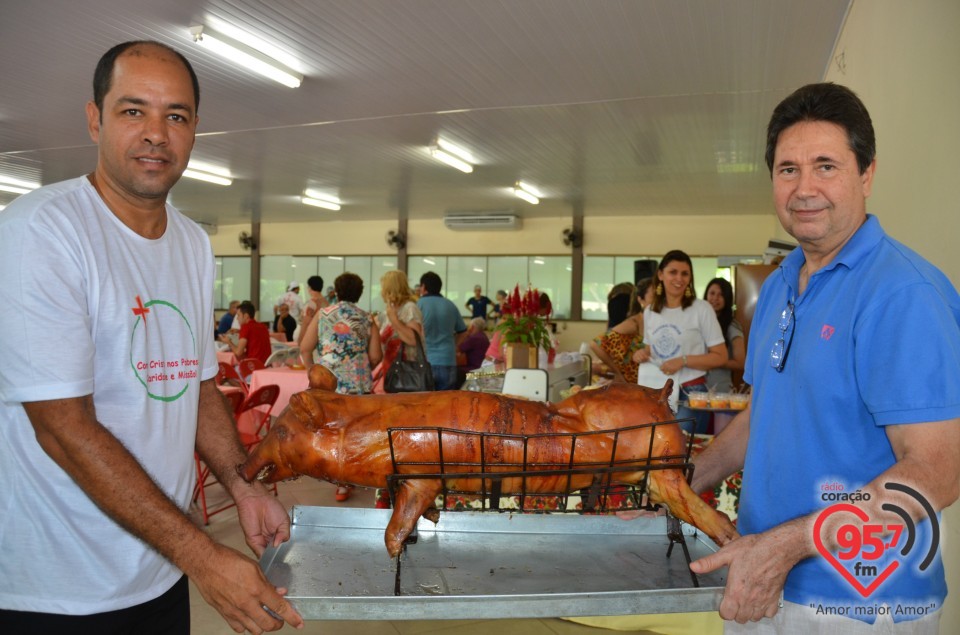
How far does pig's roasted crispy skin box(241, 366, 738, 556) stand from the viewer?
1251 millimetres

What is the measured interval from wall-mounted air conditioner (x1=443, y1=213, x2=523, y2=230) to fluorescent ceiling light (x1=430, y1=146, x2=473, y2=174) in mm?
4669

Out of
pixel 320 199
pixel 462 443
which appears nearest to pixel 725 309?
pixel 462 443

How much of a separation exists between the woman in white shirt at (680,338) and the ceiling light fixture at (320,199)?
10.8 metres

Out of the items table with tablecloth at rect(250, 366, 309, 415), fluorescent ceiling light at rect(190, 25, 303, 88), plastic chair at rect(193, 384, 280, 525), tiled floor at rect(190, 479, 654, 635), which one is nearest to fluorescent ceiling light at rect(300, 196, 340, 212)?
fluorescent ceiling light at rect(190, 25, 303, 88)

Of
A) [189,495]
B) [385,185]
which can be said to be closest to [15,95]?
[385,185]

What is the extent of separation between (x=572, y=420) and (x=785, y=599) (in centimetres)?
59

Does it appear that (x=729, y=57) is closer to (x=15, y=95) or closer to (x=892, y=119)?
(x=892, y=119)

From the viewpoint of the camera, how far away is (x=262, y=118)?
8.53m

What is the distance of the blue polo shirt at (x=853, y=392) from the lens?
1119 mm

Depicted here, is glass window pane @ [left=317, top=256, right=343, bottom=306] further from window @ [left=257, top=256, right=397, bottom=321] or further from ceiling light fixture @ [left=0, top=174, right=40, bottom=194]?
ceiling light fixture @ [left=0, top=174, right=40, bottom=194]

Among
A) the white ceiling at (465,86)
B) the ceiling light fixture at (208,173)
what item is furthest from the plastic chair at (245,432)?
the ceiling light fixture at (208,173)

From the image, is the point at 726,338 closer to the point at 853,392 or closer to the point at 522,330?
the point at 522,330

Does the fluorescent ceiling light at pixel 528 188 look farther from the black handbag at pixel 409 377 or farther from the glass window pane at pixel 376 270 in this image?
the black handbag at pixel 409 377

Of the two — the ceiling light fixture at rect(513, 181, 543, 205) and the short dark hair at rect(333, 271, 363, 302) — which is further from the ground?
the ceiling light fixture at rect(513, 181, 543, 205)
